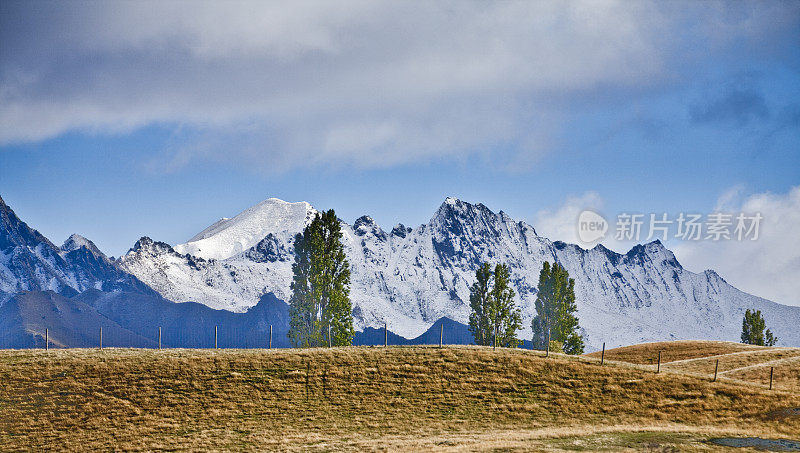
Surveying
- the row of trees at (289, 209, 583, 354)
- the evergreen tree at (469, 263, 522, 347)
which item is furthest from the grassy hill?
the row of trees at (289, 209, 583, 354)

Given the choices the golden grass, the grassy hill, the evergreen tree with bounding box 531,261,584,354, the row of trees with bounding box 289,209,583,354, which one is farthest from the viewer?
the evergreen tree with bounding box 531,261,584,354

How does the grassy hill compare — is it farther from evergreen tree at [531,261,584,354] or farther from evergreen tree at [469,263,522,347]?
evergreen tree at [469,263,522,347]

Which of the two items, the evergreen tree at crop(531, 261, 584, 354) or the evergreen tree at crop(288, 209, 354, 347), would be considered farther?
the evergreen tree at crop(531, 261, 584, 354)

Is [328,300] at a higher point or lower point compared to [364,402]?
higher

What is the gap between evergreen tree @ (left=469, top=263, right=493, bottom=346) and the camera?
11681 centimetres

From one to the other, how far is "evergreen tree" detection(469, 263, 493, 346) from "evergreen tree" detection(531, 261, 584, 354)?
12.6 metres

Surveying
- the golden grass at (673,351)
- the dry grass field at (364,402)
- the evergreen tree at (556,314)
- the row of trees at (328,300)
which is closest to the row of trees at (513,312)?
the evergreen tree at (556,314)

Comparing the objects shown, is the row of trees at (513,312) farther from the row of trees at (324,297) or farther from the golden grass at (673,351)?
the golden grass at (673,351)

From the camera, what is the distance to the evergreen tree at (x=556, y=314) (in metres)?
125

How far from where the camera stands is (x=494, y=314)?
116 meters

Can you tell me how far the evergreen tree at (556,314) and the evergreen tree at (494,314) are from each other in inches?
465

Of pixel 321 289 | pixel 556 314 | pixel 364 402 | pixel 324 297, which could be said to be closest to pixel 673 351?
pixel 556 314

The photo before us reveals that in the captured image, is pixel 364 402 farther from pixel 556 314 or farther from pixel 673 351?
pixel 556 314

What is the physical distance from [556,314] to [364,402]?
73.2 metres
